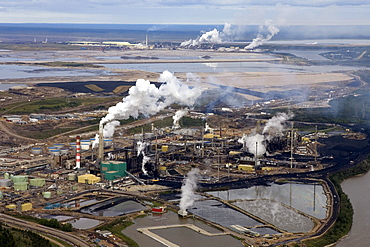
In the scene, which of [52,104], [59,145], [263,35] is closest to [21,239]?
[59,145]

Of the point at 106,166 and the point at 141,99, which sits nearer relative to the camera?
the point at 106,166

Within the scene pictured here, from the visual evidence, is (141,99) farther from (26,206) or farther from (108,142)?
(26,206)

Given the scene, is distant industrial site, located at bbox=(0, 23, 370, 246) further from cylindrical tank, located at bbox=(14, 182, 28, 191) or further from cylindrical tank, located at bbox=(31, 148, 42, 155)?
cylindrical tank, located at bbox=(31, 148, 42, 155)

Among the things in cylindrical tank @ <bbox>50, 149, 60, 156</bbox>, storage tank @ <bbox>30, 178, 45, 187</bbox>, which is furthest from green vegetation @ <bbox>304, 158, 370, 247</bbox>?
cylindrical tank @ <bbox>50, 149, 60, 156</bbox>

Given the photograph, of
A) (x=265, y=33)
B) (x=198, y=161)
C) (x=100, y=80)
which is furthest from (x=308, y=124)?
(x=265, y=33)

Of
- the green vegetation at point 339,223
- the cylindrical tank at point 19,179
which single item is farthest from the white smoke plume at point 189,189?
the cylindrical tank at point 19,179

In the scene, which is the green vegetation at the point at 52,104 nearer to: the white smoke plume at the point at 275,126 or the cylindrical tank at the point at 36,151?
the cylindrical tank at the point at 36,151
